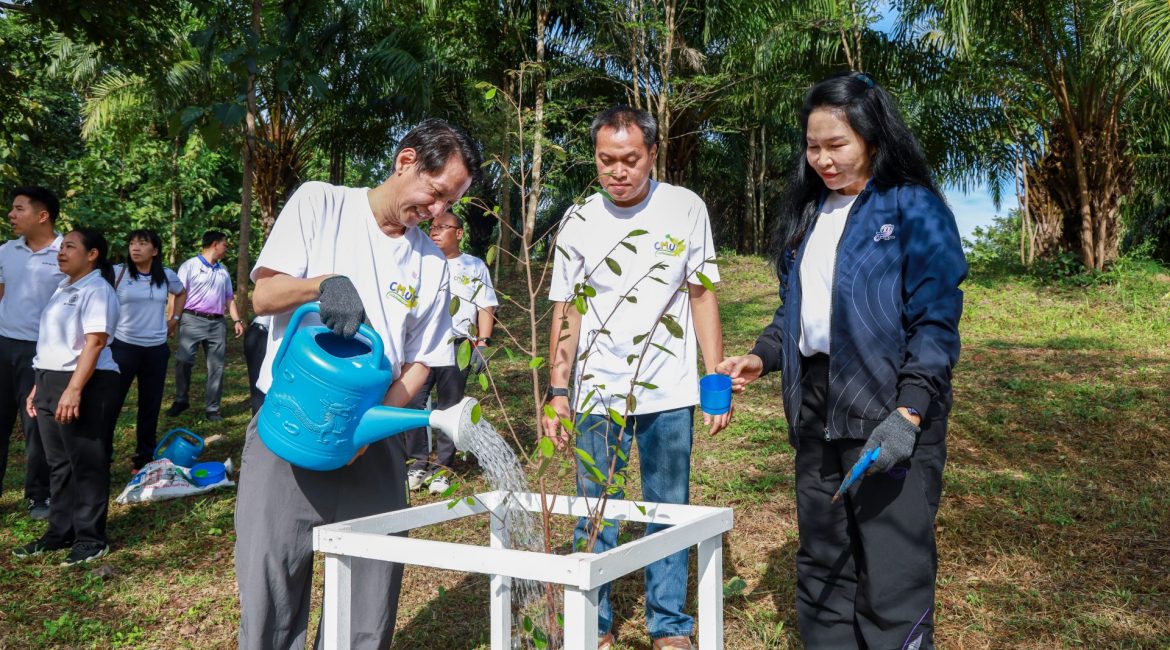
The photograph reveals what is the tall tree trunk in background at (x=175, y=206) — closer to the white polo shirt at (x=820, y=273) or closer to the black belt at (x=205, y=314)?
the black belt at (x=205, y=314)

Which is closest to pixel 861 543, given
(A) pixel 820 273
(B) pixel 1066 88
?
(A) pixel 820 273

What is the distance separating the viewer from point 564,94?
53.3 feet

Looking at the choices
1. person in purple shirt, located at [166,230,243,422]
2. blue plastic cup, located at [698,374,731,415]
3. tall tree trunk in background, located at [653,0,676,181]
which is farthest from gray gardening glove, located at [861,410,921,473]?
tall tree trunk in background, located at [653,0,676,181]

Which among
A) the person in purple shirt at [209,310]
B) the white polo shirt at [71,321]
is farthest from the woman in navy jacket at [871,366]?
the person in purple shirt at [209,310]

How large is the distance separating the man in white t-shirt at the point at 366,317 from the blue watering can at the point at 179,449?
12.7 ft

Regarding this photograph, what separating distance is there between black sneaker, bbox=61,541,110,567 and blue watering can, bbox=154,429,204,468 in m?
1.33

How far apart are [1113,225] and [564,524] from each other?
9993 mm

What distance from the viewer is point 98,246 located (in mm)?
4340

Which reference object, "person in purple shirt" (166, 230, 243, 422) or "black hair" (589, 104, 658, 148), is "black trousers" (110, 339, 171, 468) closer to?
"person in purple shirt" (166, 230, 243, 422)

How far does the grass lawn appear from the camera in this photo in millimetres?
3236

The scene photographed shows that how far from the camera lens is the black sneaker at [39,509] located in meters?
4.89

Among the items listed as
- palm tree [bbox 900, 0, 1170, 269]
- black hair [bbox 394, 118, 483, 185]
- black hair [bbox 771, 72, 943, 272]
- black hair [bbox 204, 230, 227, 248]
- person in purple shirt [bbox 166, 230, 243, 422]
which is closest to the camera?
black hair [bbox 771, 72, 943, 272]

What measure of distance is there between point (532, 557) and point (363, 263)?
38.8 inches

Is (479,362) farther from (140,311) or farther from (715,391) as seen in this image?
(140,311)
